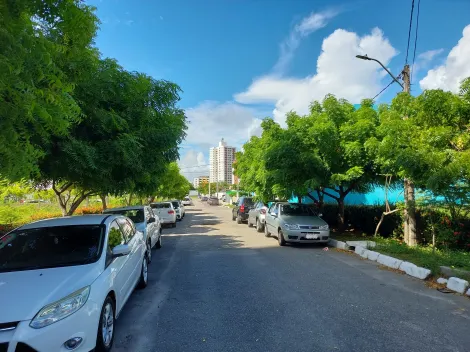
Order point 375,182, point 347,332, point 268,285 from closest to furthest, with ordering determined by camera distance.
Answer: point 347,332
point 268,285
point 375,182

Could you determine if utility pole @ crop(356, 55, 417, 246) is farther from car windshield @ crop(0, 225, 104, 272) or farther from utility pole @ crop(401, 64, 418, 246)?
car windshield @ crop(0, 225, 104, 272)

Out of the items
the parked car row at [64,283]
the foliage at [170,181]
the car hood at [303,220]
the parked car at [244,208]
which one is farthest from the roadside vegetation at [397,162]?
the foliage at [170,181]

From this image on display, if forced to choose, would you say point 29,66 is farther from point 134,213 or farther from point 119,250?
point 134,213

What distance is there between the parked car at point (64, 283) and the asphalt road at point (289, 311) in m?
0.70

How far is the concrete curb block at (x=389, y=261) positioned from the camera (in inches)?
317

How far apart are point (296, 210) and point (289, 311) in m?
8.25

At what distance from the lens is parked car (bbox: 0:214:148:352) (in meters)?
2.94

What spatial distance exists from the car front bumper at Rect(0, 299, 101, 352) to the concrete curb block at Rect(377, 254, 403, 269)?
708 cm

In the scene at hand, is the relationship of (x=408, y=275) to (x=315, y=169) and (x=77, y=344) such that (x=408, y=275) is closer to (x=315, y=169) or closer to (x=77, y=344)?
(x=315, y=169)

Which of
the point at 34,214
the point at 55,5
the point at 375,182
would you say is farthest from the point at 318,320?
the point at 34,214

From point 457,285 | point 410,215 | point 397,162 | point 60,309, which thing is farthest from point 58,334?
point 410,215

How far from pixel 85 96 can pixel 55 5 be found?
414 centimetres

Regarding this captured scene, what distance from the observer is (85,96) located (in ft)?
23.4

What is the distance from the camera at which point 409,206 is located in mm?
10289
